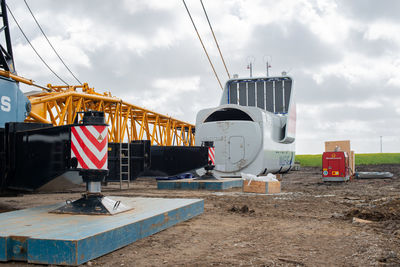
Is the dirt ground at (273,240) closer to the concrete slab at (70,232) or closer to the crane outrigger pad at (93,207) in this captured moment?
the concrete slab at (70,232)

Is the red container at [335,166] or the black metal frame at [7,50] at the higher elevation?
the black metal frame at [7,50]

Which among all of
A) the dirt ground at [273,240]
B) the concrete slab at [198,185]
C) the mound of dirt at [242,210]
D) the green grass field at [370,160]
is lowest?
the dirt ground at [273,240]

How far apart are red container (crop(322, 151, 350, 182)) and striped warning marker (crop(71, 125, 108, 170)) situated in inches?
552

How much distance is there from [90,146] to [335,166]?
559 inches

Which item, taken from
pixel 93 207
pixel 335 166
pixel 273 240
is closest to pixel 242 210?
pixel 273 240

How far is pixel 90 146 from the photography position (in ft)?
17.7

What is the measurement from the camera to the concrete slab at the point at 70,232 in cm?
388

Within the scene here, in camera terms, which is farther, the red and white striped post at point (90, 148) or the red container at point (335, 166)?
the red container at point (335, 166)

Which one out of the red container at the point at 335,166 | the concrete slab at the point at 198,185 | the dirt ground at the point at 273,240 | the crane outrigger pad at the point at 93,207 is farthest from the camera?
the red container at the point at 335,166

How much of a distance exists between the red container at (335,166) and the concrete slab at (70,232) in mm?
13112

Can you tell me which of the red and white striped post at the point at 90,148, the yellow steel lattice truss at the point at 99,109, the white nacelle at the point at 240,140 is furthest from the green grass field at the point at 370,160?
the red and white striped post at the point at 90,148

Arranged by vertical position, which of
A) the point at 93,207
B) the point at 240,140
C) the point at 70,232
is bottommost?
the point at 70,232

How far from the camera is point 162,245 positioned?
15.8 ft

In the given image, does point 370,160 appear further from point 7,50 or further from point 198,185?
point 7,50
